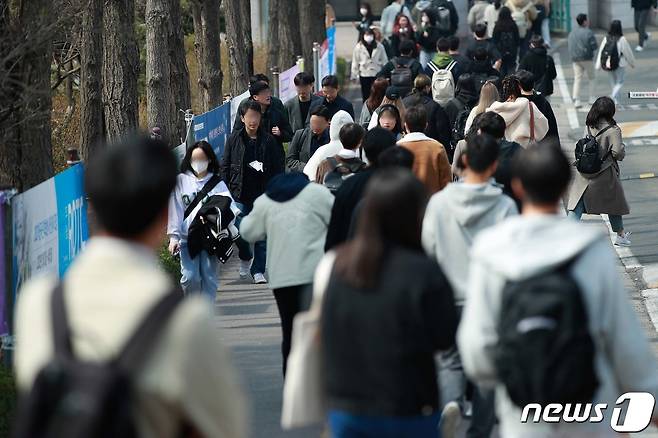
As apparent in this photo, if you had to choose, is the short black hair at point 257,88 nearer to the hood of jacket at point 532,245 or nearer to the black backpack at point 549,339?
the hood of jacket at point 532,245

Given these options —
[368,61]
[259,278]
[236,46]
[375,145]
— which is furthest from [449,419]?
[368,61]

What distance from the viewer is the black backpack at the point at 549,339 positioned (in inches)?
173

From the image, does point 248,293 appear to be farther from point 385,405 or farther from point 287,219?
point 385,405

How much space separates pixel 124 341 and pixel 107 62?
1141 centimetres

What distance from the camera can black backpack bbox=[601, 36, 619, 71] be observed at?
25.7 metres

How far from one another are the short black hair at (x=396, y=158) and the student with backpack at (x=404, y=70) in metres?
8.83

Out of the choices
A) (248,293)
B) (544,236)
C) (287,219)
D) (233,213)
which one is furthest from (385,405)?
(248,293)

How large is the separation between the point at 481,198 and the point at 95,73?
30.3 ft

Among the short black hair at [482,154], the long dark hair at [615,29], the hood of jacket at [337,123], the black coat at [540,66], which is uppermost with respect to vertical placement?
the long dark hair at [615,29]

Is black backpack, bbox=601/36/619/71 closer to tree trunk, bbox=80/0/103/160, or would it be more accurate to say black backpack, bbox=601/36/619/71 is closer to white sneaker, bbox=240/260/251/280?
tree trunk, bbox=80/0/103/160

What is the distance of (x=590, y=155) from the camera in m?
12.8

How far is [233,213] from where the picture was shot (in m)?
10.8

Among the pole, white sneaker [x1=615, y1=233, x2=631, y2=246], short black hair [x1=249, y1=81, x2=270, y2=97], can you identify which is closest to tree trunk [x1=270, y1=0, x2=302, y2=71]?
the pole

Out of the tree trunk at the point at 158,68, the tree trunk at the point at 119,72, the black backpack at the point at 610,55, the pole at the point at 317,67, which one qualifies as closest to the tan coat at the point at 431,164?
A: the tree trunk at the point at 119,72
